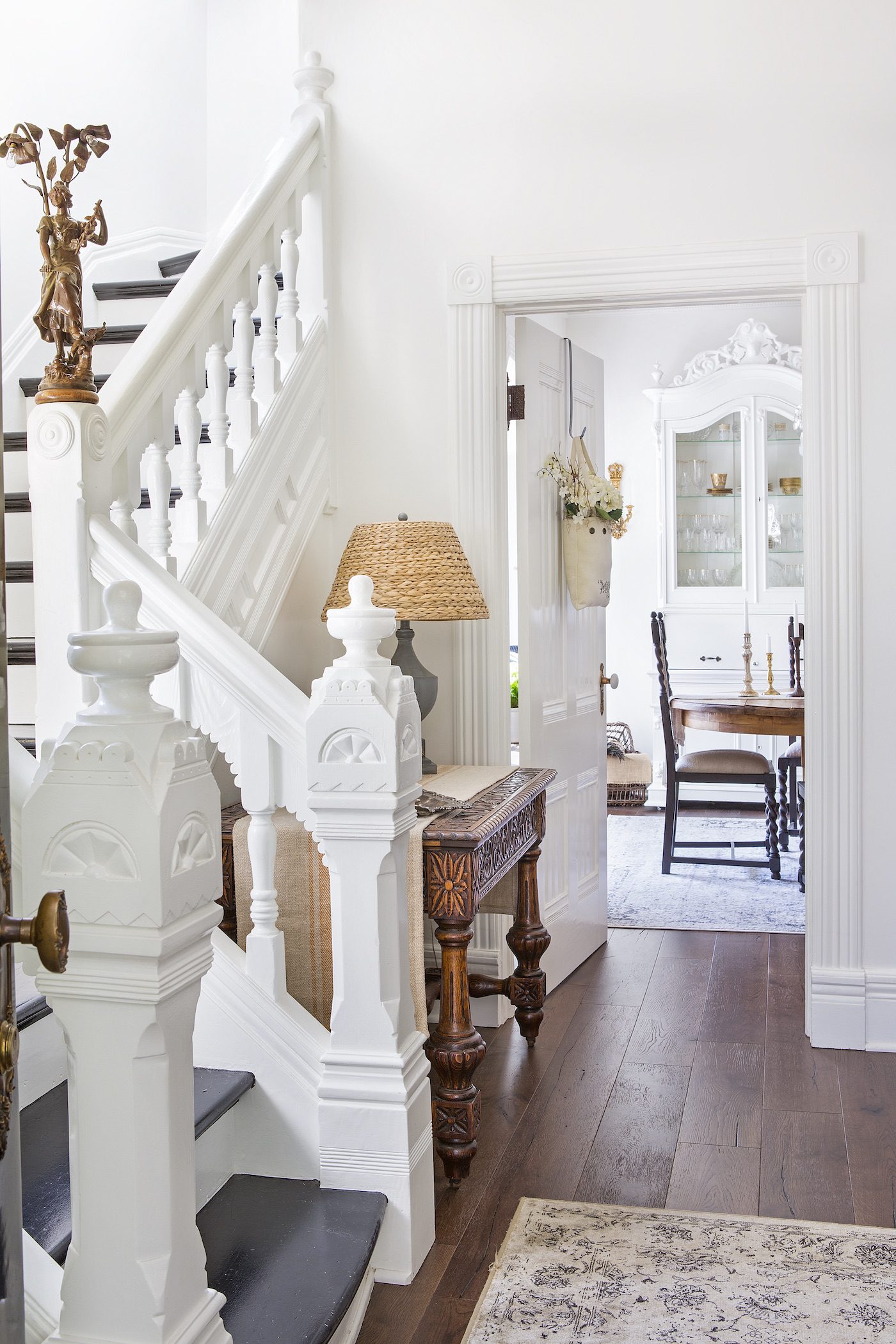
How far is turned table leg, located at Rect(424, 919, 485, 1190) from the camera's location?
254 cm

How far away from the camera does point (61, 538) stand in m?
2.33

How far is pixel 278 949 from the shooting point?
230cm

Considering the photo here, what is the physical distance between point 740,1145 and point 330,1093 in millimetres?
1126

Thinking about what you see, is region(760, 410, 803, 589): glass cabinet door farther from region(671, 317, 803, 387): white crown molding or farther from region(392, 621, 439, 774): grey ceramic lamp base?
region(392, 621, 439, 774): grey ceramic lamp base

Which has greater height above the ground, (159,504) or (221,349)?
(221,349)

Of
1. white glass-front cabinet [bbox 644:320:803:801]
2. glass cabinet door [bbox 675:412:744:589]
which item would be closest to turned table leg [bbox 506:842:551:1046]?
white glass-front cabinet [bbox 644:320:803:801]

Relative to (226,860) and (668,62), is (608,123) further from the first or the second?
(226,860)

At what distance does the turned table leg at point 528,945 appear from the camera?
3.31 meters

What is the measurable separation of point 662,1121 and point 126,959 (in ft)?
6.98

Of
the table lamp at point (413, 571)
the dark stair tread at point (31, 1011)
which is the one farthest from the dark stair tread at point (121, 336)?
the dark stair tread at point (31, 1011)

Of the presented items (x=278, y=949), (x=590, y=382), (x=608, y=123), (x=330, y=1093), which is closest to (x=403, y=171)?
(x=608, y=123)

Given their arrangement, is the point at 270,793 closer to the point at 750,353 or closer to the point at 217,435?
the point at 217,435

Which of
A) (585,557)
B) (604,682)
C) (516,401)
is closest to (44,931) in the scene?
(516,401)

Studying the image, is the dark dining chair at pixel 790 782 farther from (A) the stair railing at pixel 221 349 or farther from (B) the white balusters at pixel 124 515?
(B) the white balusters at pixel 124 515
